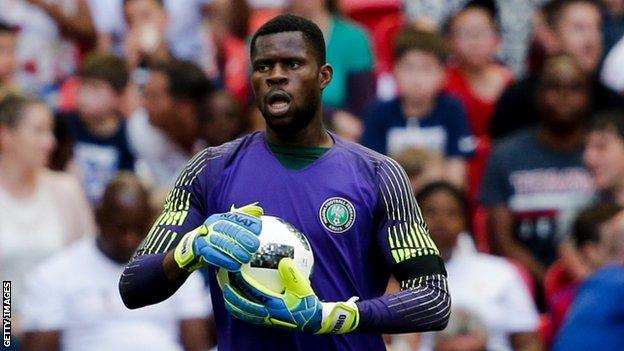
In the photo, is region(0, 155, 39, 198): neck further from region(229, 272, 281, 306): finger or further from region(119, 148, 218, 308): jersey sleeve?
region(229, 272, 281, 306): finger

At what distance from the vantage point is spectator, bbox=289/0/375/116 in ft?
38.9

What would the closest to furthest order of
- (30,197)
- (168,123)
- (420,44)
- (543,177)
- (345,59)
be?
(30,197), (543,177), (420,44), (168,123), (345,59)

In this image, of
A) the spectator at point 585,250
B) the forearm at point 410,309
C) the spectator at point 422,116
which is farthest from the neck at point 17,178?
the forearm at point 410,309

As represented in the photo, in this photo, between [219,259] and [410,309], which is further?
[410,309]

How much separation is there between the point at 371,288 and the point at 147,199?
377 centimetres

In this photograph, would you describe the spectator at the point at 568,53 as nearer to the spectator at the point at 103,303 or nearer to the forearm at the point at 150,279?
the spectator at the point at 103,303

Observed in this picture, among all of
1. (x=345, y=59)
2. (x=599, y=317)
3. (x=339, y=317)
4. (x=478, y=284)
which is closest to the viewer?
(x=339, y=317)

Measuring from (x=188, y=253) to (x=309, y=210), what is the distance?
1.63 feet

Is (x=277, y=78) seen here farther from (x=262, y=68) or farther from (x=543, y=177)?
(x=543, y=177)

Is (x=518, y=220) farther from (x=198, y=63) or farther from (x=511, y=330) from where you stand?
(x=198, y=63)

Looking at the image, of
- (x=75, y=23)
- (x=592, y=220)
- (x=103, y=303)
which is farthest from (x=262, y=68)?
(x=75, y=23)

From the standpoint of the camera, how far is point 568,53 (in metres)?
12.2

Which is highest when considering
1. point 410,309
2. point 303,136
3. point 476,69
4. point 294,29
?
point 294,29

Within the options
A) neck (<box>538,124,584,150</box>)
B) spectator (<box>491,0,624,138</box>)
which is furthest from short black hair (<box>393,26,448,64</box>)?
neck (<box>538,124,584,150</box>)
